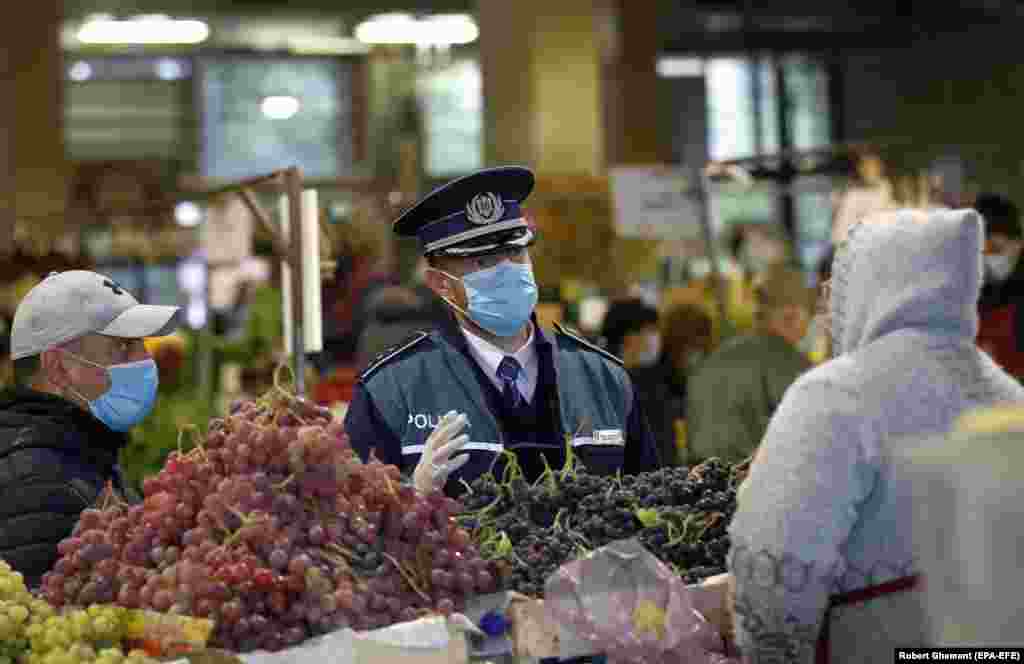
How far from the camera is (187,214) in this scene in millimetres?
17984

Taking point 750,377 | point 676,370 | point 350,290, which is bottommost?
point 676,370

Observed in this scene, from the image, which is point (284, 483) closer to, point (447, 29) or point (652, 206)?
point (652, 206)

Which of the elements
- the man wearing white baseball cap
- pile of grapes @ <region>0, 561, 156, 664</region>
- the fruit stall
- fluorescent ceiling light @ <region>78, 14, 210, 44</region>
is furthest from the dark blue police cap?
fluorescent ceiling light @ <region>78, 14, 210, 44</region>

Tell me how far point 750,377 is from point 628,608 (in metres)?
4.39

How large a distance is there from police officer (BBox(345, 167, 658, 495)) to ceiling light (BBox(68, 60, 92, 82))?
1792 cm

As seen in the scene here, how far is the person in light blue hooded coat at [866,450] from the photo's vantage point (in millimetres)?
3027

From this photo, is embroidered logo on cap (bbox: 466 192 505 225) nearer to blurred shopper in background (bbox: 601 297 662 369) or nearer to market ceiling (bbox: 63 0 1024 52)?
blurred shopper in background (bbox: 601 297 662 369)

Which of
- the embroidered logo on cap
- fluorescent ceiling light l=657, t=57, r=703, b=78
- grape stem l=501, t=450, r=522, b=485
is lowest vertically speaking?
grape stem l=501, t=450, r=522, b=485

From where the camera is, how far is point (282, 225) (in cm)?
656

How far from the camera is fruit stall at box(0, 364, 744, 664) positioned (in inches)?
126

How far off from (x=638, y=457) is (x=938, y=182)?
25.1 ft

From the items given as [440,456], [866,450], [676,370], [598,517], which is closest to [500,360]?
[440,456]

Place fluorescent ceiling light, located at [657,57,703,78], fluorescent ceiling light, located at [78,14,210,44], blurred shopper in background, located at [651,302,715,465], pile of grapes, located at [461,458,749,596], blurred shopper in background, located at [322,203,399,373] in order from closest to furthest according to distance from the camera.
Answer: pile of grapes, located at [461,458,749,596], blurred shopper in background, located at [651,302,715,465], blurred shopper in background, located at [322,203,399,373], fluorescent ceiling light, located at [78,14,210,44], fluorescent ceiling light, located at [657,57,703,78]

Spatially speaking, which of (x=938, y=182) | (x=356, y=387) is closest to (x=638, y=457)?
(x=356, y=387)
